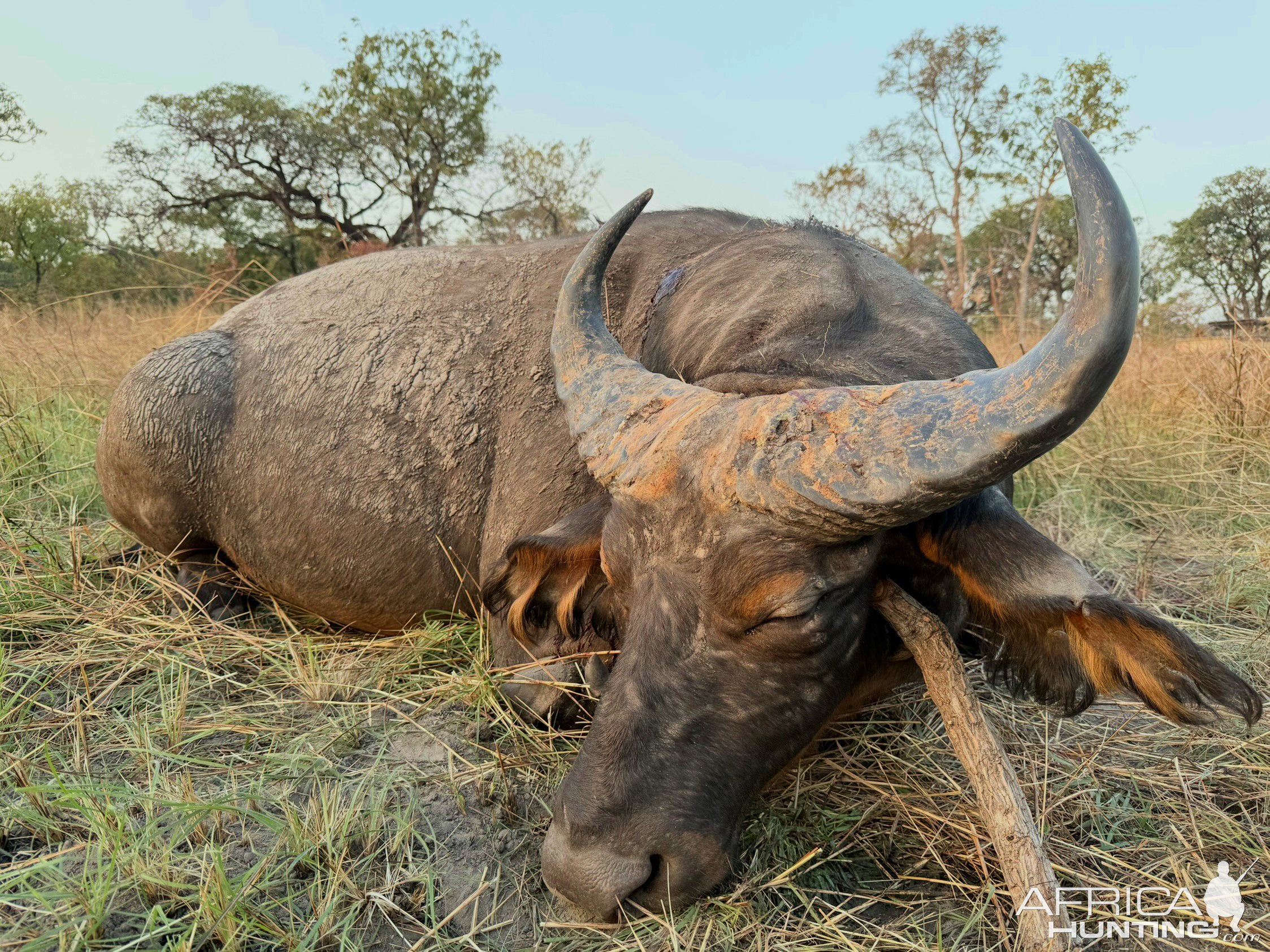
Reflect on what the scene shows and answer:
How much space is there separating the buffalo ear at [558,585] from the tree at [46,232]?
73.8 ft

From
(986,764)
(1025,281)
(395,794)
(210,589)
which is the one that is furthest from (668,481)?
(1025,281)

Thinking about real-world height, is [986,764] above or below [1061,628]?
below

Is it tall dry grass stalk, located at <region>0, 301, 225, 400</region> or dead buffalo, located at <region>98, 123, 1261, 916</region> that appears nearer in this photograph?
dead buffalo, located at <region>98, 123, 1261, 916</region>

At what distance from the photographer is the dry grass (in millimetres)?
1909

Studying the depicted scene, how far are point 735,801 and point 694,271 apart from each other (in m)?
2.14

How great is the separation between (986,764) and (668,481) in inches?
39.3

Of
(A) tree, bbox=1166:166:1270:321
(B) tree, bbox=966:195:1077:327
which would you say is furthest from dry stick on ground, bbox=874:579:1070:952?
(B) tree, bbox=966:195:1077:327

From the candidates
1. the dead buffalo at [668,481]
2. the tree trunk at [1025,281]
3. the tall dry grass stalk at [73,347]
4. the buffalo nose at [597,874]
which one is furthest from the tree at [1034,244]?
the buffalo nose at [597,874]

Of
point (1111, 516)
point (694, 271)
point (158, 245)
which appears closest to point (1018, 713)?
point (694, 271)

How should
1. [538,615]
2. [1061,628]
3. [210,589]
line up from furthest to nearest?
1. [210,589]
2. [538,615]
3. [1061,628]

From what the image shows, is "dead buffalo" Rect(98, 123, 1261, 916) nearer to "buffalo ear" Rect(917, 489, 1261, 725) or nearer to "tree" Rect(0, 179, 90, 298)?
"buffalo ear" Rect(917, 489, 1261, 725)

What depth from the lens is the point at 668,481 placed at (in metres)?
1.97

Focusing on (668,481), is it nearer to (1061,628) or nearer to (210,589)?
(1061,628)

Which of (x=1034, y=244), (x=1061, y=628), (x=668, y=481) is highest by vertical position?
(x=1034, y=244)
